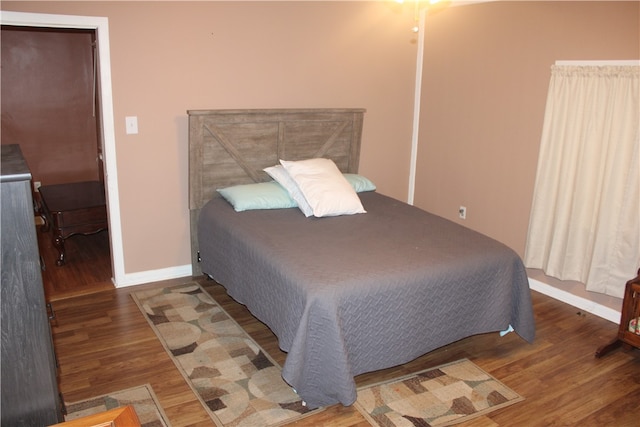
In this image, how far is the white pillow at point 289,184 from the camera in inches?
142

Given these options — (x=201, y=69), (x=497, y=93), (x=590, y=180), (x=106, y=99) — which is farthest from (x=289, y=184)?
(x=590, y=180)

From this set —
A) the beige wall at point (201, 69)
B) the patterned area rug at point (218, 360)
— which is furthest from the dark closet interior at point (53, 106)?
the patterned area rug at point (218, 360)

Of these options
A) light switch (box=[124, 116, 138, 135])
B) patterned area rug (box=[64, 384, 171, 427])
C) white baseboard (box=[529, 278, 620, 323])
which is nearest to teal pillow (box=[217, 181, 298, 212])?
light switch (box=[124, 116, 138, 135])

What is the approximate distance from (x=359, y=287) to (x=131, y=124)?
2.15 m

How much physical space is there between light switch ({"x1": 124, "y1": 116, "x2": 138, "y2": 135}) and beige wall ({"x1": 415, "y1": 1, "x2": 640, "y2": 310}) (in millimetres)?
2561

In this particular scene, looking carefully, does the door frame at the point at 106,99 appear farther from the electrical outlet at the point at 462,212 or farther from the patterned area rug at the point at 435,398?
the electrical outlet at the point at 462,212

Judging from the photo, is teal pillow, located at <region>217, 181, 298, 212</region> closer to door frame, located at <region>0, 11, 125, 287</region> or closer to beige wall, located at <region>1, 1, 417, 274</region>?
beige wall, located at <region>1, 1, 417, 274</region>

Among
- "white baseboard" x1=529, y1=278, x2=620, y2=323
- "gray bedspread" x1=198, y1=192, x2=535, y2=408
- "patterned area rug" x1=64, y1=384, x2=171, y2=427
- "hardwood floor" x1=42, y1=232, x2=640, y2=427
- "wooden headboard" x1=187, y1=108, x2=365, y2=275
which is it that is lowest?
"patterned area rug" x1=64, y1=384, x2=171, y2=427

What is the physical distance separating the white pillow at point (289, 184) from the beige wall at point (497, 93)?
1609 mm

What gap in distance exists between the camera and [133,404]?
2.55m

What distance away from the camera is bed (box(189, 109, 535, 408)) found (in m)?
2.50

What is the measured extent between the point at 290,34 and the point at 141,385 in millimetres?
2800

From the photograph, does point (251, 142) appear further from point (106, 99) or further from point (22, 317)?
point (22, 317)

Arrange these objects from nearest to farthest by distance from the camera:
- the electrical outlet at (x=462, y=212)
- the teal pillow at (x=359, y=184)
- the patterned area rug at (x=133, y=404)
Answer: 1. the patterned area rug at (x=133, y=404)
2. the teal pillow at (x=359, y=184)
3. the electrical outlet at (x=462, y=212)
